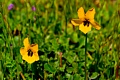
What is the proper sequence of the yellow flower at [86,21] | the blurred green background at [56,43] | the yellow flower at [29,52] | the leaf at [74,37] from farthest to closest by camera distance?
the leaf at [74,37] < the blurred green background at [56,43] < the yellow flower at [29,52] < the yellow flower at [86,21]

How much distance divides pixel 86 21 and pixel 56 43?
22.7 inches

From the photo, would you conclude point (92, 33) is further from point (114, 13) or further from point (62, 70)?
point (62, 70)

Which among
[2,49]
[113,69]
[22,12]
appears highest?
[22,12]

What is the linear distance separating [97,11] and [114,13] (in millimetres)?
147

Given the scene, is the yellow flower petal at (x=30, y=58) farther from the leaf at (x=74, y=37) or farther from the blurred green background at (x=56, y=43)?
the leaf at (x=74, y=37)

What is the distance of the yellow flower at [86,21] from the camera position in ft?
5.04

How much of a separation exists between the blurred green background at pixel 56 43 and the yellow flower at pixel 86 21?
1.31 feet

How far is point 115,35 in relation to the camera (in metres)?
2.35

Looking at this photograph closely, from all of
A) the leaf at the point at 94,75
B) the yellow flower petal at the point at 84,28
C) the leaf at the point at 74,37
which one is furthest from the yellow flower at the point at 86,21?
the leaf at the point at 74,37

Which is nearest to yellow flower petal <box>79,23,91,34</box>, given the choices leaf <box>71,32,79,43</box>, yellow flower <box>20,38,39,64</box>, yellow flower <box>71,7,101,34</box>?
yellow flower <box>71,7,101,34</box>

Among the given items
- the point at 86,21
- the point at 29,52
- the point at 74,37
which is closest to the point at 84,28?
the point at 86,21

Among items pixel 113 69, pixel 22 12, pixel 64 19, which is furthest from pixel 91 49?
pixel 22 12

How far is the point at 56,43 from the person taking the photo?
83.0 inches

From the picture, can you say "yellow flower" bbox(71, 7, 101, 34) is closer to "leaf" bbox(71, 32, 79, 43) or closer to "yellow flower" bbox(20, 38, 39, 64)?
"yellow flower" bbox(20, 38, 39, 64)
